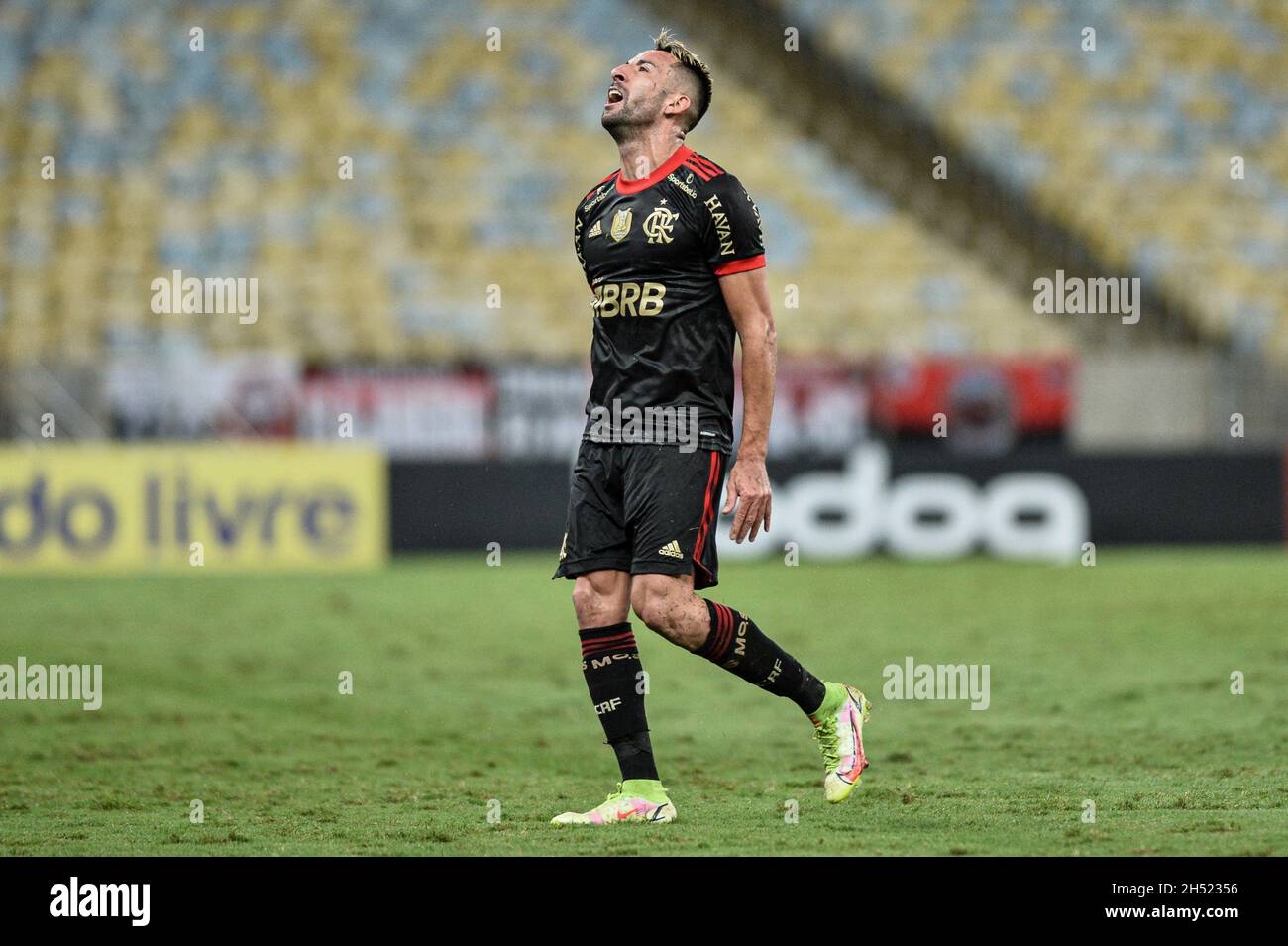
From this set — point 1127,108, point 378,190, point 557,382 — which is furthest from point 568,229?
point 1127,108

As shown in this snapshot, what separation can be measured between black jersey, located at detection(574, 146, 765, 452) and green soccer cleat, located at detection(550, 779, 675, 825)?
3.75 ft

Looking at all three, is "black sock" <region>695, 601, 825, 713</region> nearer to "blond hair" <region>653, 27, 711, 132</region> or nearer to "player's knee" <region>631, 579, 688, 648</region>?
"player's knee" <region>631, 579, 688, 648</region>

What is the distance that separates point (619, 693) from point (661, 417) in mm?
936

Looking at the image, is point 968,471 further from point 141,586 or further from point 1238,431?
point 141,586

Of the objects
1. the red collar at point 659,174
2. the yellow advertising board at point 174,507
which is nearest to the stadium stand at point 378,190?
the yellow advertising board at point 174,507

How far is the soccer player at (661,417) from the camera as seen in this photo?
6.11 metres

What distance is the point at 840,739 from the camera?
6.43 m

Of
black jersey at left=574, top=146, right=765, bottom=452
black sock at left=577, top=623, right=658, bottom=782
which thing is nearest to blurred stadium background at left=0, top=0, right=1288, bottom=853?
black sock at left=577, top=623, right=658, bottom=782

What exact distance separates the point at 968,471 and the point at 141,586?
7.96 metres

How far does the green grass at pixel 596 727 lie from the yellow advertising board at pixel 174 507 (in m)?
1.83

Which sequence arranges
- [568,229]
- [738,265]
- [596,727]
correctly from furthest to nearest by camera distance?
[568,229] → [596,727] → [738,265]

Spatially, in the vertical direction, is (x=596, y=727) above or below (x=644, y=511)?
below

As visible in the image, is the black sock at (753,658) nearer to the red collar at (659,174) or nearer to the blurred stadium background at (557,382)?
the blurred stadium background at (557,382)

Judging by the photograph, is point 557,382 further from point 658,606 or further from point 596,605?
point 658,606
